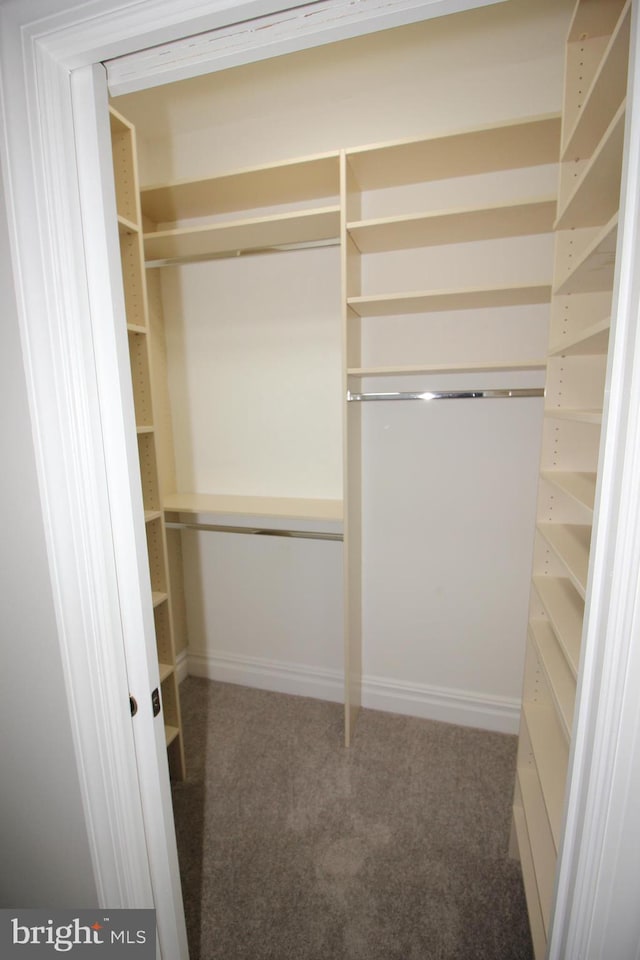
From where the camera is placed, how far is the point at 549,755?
120cm

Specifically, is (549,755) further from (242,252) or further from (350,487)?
(242,252)

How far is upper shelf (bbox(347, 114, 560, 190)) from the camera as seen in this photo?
143 cm

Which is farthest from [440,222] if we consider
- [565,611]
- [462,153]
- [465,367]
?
[565,611]

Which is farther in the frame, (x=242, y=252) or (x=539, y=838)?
(x=242, y=252)

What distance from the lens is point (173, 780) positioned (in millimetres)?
1897

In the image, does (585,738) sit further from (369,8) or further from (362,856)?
(362,856)

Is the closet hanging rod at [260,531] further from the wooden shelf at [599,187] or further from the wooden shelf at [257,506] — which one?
the wooden shelf at [599,187]

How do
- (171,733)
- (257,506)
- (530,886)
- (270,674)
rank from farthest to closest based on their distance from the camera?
1. (270,674)
2. (257,506)
3. (171,733)
4. (530,886)

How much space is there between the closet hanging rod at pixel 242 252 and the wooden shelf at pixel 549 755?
1913 millimetres

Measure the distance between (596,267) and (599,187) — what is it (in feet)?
0.54

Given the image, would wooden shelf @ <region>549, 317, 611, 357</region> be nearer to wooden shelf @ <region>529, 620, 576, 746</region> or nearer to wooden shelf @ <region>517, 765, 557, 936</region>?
wooden shelf @ <region>529, 620, 576, 746</region>

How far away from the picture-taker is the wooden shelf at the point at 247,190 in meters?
1.65

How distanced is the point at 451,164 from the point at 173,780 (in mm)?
2736

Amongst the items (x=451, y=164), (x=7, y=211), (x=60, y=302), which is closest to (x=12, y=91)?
(x=7, y=211)
